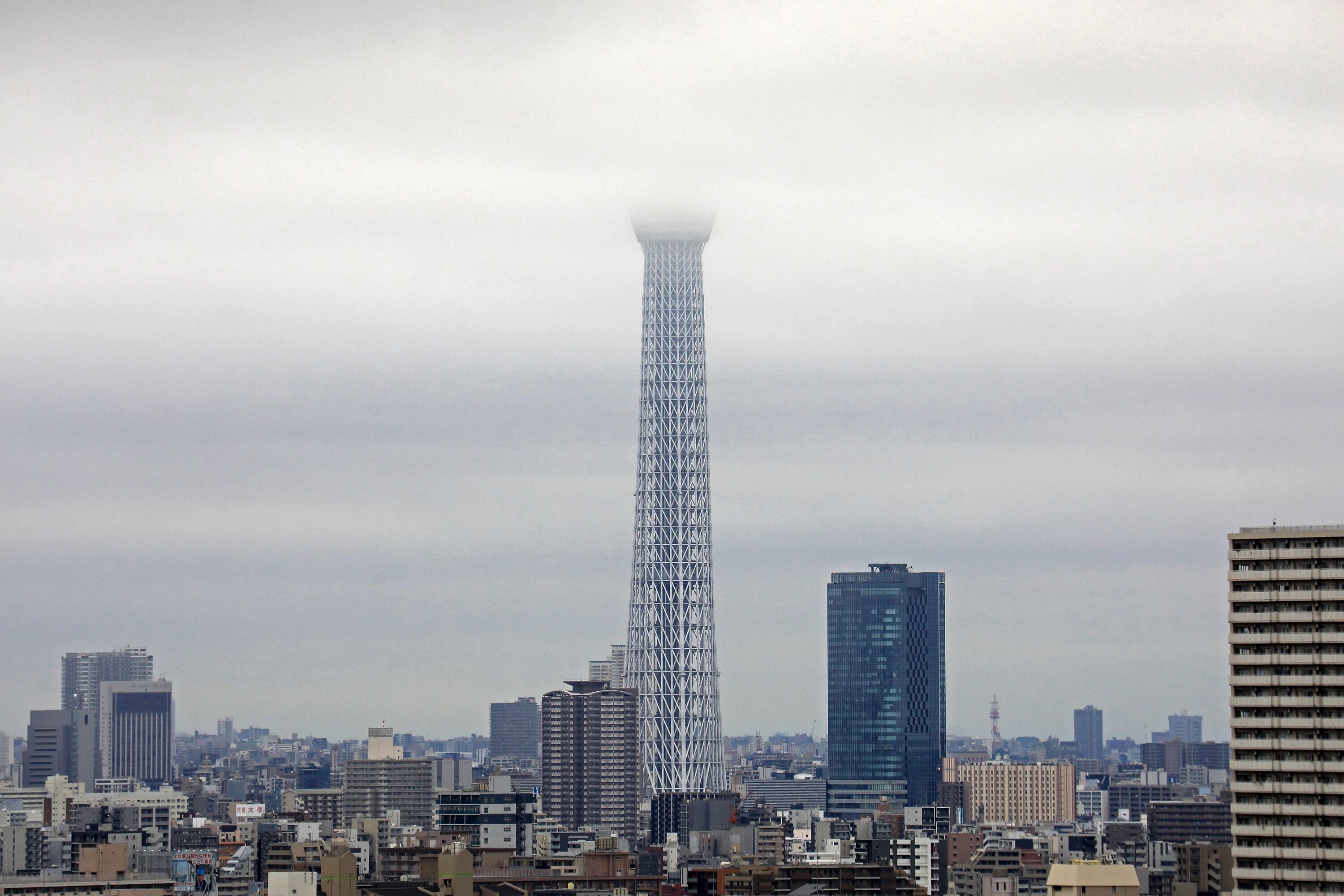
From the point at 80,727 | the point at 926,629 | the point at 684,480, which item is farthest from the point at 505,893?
the point at 80,727

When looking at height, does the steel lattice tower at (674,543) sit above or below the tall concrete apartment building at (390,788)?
above

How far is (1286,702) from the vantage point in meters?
47.2

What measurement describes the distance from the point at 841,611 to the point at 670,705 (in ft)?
158

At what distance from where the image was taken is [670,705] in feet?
429

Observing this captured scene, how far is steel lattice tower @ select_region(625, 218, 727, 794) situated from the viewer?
13062 centimetres

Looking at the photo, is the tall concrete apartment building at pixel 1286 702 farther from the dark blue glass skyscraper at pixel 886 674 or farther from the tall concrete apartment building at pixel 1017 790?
the dark blue glass skyscraper at pixel 886 674

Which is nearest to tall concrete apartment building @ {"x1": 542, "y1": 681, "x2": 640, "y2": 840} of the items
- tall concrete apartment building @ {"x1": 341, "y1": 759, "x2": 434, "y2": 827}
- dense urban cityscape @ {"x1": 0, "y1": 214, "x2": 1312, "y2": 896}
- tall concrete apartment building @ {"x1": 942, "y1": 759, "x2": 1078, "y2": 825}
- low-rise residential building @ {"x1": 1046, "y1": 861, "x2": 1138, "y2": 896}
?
dense urban cityscape @ {"x1": 0, "y1": 214, "x2": 1312, "y2": 896}

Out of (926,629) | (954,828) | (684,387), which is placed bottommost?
(954,828)

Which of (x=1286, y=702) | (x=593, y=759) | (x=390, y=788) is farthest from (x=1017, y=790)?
(x=1286, y=702)

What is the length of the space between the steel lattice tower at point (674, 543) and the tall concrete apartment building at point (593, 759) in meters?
5.48

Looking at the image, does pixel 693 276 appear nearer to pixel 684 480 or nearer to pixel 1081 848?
pixel 684 480

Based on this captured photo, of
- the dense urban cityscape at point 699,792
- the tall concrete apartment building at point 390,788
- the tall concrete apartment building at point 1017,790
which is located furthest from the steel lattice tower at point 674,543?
the tall concrete apartment building at point 1017,790

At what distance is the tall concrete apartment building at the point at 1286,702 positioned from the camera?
4644 centimetres

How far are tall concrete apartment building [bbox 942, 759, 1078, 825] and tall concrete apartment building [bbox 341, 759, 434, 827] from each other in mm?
41464
